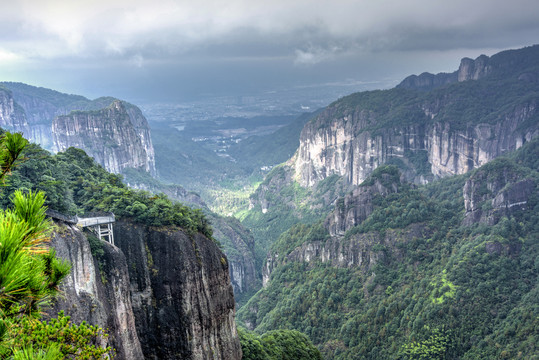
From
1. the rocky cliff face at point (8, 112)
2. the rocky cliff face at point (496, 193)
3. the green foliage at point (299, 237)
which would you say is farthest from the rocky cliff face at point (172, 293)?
the rocky cliff face at point (8, 112)

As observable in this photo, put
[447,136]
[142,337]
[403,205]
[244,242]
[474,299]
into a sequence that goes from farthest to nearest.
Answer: [447,136]
[244,242]
[403,205]
[474,299]
[142,337]

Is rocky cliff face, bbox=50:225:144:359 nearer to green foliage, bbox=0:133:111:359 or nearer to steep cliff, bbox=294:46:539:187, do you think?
green foliage, bbox=0:133:111:359

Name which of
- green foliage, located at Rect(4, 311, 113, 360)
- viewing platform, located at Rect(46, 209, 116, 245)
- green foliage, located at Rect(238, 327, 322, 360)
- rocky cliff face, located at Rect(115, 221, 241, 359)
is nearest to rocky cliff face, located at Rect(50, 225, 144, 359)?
rocky cliff face, located at Rect(115, 221, 241, 359)

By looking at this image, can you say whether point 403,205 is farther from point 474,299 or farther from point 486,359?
point 486,359

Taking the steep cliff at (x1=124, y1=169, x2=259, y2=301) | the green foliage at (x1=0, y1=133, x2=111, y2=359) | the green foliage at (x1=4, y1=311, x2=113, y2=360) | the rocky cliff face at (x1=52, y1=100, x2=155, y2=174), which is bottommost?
the steep cliff at (x1=124, y1=169, x2=259, y2=301)

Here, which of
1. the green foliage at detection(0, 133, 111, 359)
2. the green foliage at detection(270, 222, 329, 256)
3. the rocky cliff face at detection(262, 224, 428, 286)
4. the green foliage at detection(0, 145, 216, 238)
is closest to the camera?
the green foliage at detection(0, 133, 111, 359)

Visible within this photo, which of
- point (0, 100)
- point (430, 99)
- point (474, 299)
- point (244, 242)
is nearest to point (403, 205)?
point (474, 299)

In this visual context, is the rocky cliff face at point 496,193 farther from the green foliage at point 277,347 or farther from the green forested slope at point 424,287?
the green foliage at point 277,347

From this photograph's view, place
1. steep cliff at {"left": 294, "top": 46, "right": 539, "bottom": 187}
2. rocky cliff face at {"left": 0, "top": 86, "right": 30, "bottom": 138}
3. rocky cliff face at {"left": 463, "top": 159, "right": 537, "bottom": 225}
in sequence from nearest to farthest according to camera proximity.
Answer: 1. rocky cliff face at {"left": 463, "top": 159, "right": 537, "bottom": 225}
2. steep cliff at {"left": 294, "top": 46, "right": 539, "bottom": 187}
3. rocky cliff face at {"left": 0, "top": 86, "right": 30, "bottom": 138}
